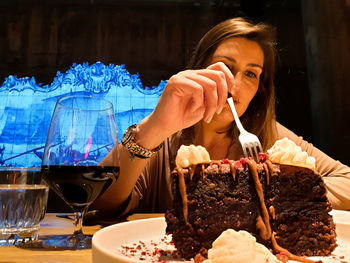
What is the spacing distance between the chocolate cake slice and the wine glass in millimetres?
202

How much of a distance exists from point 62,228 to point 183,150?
47 cm

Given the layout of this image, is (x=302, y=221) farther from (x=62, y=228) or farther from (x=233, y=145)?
(x=233, y=145)

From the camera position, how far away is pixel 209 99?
39.9 inches

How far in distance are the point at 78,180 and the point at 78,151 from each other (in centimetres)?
8

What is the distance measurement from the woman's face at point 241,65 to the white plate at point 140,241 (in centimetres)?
104

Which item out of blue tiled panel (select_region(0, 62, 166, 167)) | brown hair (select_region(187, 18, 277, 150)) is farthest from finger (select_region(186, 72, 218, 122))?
blue tiled panel (select_region(0, 62, 166, 167))

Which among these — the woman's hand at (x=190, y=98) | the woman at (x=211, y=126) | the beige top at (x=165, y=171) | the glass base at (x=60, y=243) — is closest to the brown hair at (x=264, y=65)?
the woman at (x=211, y=126)

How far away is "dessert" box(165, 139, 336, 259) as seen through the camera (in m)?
0.71

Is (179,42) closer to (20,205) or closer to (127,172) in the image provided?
(127,172)

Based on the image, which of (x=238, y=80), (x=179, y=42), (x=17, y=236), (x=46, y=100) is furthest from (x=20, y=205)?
(x=179, y=42)

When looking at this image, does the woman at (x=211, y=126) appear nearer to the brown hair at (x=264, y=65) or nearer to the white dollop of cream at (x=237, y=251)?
the brown hair at (x=264, y=65)

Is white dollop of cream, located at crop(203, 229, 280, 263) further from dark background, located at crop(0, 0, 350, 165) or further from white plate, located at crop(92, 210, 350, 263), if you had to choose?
dark background, located at crop(0, 0, 350, 165)

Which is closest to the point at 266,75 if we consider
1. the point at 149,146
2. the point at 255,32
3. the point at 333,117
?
the point at 255,32

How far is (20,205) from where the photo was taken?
0.76m
